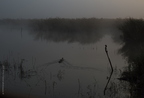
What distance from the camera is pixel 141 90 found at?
6.24 m

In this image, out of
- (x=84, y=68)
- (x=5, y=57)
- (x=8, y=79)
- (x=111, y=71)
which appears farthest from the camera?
(x=5, y=57)

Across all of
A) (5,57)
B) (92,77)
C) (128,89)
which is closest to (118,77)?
(92,77)

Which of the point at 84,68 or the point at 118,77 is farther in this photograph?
the point at 84,68

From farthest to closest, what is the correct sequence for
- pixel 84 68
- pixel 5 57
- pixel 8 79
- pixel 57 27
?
pixel 57 27 → pixel 5 57 → pixel 84 68 → pixel 8 79

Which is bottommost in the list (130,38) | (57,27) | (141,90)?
(141,90)

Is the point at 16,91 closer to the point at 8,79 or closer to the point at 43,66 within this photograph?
the point at 8,79

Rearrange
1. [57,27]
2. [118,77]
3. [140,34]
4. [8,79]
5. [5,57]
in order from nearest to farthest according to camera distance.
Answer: [8,79] → [118,77] → [5,57] → [140,34] → [57,27]

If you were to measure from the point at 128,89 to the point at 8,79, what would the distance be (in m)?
3.00

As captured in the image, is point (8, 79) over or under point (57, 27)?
under

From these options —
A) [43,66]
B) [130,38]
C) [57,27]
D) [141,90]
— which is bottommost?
[141,90]

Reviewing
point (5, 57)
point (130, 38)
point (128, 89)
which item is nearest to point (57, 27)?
point (130, 38)

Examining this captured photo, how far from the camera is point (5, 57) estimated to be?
10.4m

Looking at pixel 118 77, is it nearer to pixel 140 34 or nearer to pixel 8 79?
pixel 8 79

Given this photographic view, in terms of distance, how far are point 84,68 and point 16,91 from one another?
3.45 meters
